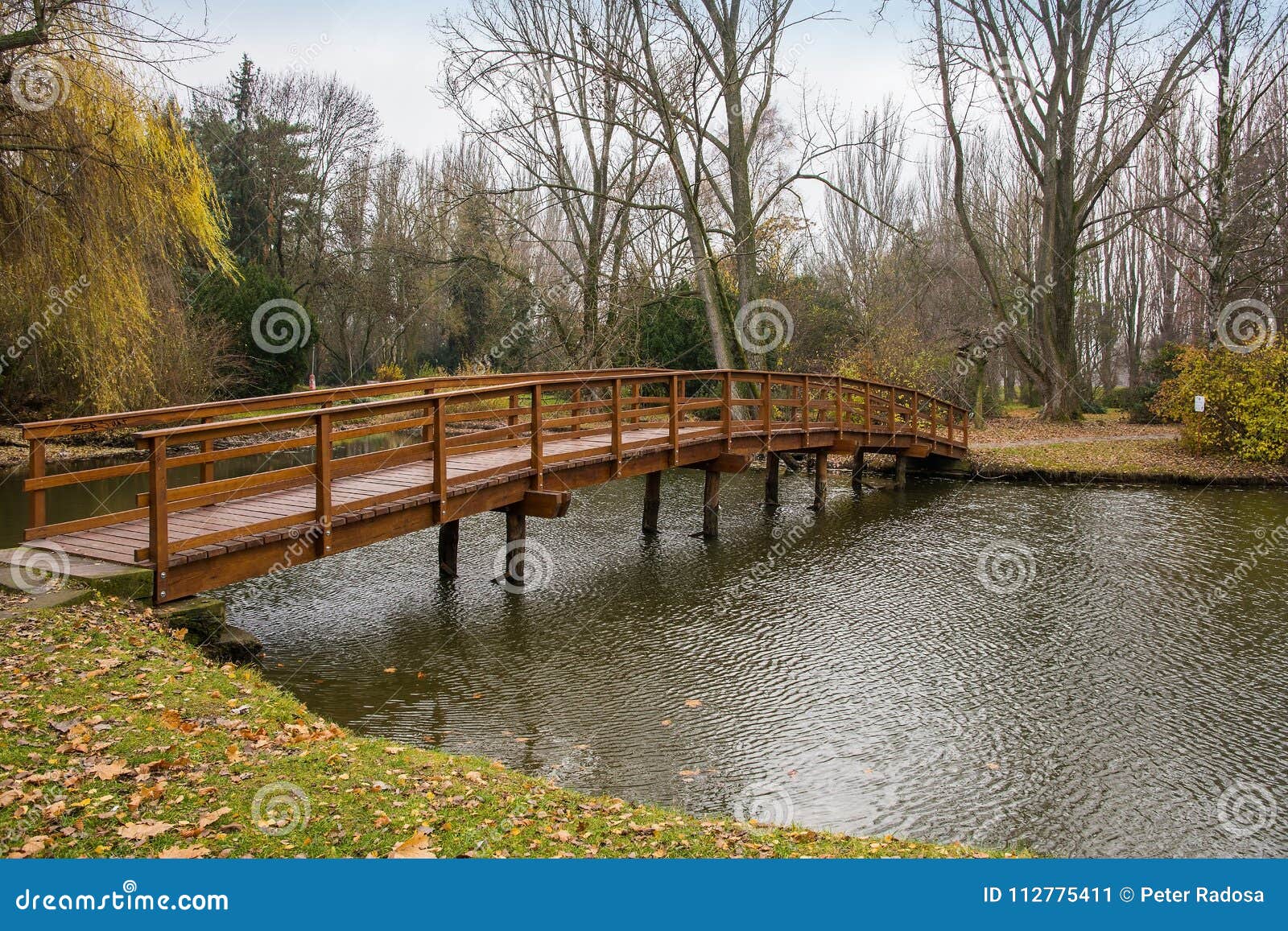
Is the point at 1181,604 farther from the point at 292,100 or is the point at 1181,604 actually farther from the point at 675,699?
the point at 292,100

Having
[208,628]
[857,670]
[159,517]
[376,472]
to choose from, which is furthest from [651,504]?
[159,517]

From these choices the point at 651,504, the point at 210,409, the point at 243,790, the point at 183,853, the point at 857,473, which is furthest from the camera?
the point at 857,473

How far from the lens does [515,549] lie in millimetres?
11734

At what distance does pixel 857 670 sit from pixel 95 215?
11.9 meters

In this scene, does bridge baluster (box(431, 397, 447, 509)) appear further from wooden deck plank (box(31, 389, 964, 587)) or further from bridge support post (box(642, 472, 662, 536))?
bridge support post (box(642, 472, 662, 536))

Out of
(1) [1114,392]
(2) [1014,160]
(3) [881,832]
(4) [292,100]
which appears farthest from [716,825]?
(4) [292,100]

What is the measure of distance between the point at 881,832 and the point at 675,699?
2.38 metres

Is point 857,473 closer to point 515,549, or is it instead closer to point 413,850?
point 515,549

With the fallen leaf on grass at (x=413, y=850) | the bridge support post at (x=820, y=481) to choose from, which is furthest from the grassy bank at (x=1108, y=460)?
the fallen leaf on grass at (x=413, y=850)

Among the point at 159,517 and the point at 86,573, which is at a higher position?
the point at 159,517

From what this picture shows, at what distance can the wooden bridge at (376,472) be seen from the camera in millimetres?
7273

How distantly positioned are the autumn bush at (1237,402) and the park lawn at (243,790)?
676 inches

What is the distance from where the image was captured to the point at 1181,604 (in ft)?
33.7

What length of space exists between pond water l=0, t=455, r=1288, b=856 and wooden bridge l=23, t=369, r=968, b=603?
1.02 metres
